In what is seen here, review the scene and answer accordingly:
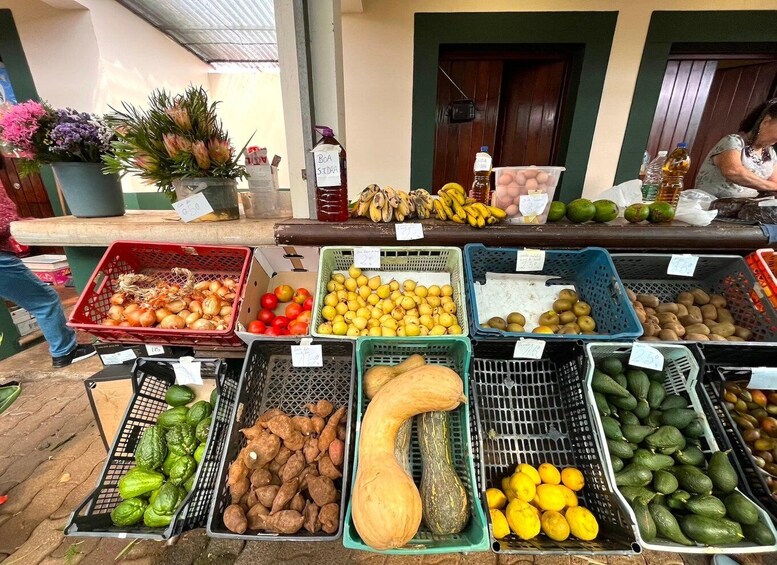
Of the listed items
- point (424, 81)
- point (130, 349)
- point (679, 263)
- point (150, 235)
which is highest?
point (424, 81)

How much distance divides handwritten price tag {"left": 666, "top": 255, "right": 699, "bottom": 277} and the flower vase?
3.23 metres

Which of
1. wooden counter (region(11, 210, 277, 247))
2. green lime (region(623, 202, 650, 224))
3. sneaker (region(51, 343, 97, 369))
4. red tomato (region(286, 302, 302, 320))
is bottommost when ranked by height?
sneaker (region(51, 343, 97, 369))

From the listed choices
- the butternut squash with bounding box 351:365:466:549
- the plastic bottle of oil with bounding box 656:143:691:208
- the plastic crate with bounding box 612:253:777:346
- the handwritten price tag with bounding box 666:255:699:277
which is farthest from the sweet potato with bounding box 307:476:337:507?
the plastic bottle of oil with bounding box 656:143:691:208

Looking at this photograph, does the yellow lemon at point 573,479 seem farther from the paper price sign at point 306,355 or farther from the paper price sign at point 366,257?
the paper price sign at point 366,257

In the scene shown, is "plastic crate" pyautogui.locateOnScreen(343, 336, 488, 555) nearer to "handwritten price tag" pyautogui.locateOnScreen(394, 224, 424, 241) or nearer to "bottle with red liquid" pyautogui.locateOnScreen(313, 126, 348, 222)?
"handwritten price tag" pyautogui.locateOnScreen(394, 224, 424, 241)

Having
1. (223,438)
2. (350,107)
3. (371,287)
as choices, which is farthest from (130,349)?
(350,107)

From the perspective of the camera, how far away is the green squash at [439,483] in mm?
969

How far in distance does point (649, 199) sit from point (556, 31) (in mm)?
2012

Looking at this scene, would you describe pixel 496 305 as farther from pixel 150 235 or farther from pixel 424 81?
pixel 424 81

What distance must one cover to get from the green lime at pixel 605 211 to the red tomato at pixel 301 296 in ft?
5.78

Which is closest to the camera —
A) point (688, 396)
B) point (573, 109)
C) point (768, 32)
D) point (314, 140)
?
point (688, 396)

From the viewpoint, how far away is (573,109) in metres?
3.01

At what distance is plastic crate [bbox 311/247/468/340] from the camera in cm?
147

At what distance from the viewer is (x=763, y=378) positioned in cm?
122
